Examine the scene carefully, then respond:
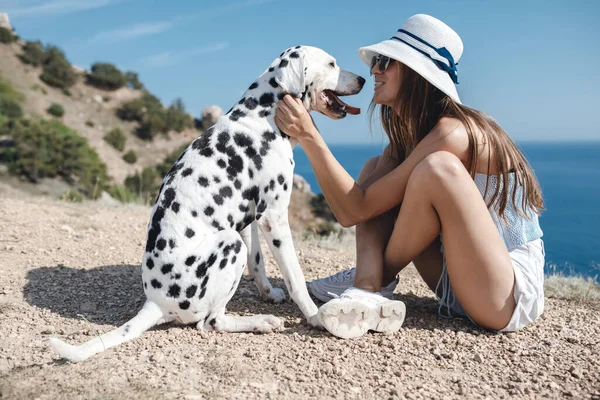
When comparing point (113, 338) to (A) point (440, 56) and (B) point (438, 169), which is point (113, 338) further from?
(A) point (440, 56)

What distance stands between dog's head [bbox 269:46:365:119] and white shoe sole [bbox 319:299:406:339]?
149cm

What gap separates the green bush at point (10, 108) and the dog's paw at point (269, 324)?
30.9 m

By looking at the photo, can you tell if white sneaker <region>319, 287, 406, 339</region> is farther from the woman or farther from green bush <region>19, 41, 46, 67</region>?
green bush <region>19, 41, 46, 67</region>

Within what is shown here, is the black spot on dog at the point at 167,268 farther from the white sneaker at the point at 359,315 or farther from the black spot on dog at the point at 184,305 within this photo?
the white sneaker at the point at 359,315

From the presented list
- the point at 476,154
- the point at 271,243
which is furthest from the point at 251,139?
the point at 476,154

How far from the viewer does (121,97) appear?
39656 mm

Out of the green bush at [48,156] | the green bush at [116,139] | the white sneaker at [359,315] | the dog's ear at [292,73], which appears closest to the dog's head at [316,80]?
the dog's ear at [292,73]

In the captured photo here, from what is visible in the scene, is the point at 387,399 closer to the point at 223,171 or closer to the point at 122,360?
the point at 122,360

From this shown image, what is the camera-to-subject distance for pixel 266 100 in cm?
387

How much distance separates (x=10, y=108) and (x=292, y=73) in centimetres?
3134

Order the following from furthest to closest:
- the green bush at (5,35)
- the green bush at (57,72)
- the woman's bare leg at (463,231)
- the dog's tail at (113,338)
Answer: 1. the green bush at (5,35)
2. the green bush at (57,72)
3. the woman's bare leg at (463,231)
4. the dog's tail at (113,338)

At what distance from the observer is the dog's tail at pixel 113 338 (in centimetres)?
299

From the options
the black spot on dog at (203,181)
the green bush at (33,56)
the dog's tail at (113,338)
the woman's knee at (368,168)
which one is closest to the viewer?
the dog's tail at (113,338)

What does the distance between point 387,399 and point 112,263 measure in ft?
11.3
